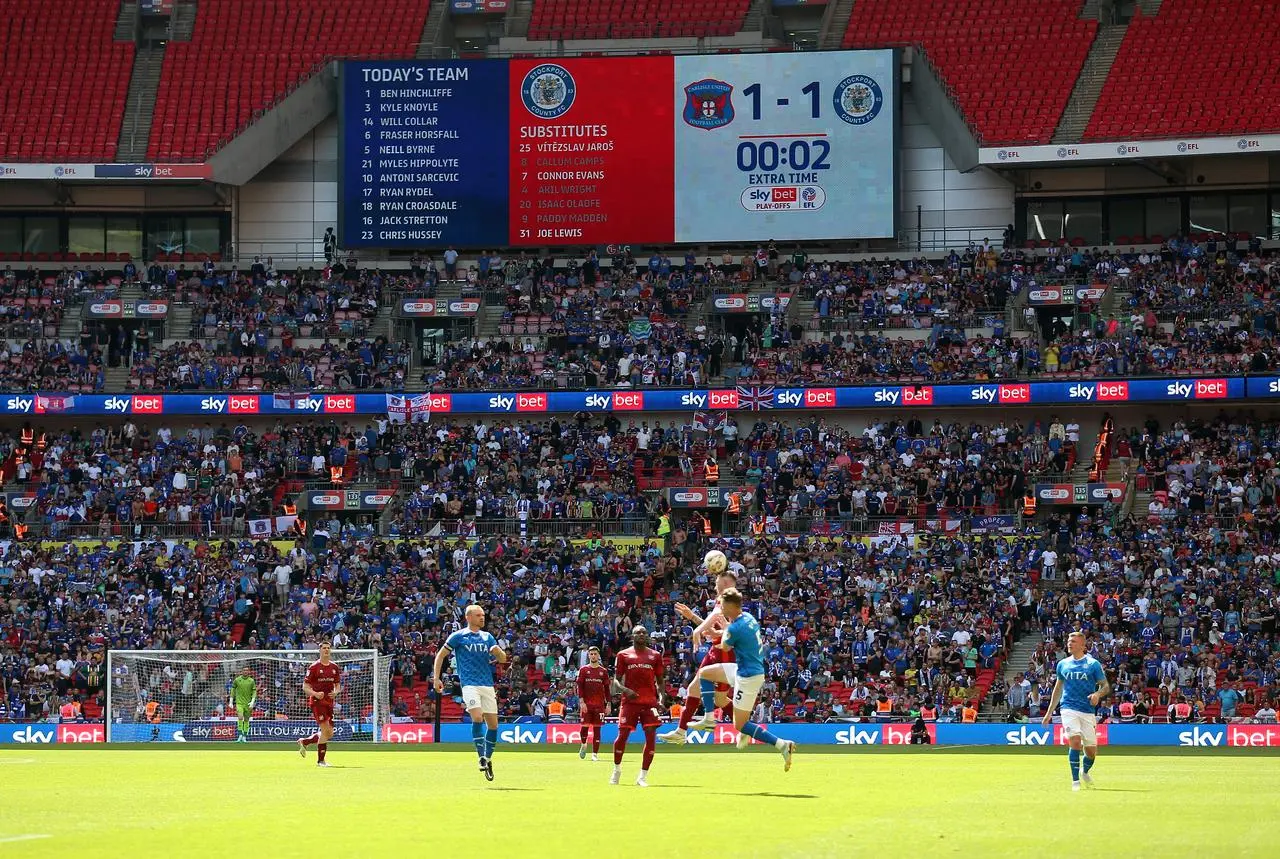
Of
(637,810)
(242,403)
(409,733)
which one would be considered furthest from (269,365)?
(637,810)

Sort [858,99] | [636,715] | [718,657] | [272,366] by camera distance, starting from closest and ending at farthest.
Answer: [636,715]
[718,657]
[272,366]
[858,99]

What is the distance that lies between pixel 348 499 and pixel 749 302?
46.0 ft

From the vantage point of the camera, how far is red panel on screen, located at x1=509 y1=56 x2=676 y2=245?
59.8m

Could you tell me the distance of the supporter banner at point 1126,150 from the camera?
54844 millimetres

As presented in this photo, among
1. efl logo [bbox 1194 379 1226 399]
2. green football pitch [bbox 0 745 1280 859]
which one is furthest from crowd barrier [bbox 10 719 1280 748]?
efl logo [bbox 1194 379 1226 399]

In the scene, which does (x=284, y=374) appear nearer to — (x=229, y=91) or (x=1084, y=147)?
(x=229, y=91)

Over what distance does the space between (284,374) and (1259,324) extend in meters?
29.4

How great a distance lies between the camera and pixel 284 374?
5641 cm

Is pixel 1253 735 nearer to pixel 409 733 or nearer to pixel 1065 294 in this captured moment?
pixel 409 733

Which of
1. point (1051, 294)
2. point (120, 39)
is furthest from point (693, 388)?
point (120, 39)

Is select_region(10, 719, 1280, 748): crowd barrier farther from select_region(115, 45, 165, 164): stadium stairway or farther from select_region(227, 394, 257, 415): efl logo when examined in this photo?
select_region(115, 45, 165, 164): stadium stairway

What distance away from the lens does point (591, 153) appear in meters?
60.2

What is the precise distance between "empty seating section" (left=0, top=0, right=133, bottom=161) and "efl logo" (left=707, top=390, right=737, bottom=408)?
22356 millimetres

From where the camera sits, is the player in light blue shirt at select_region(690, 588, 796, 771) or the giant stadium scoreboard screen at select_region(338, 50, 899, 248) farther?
the giant stadium scoreboard screen at select_region(338, 50, 899, 248)
